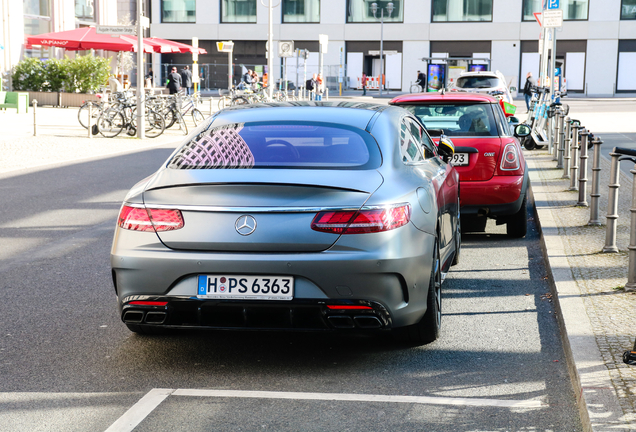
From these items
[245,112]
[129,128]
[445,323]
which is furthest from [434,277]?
[129,128]

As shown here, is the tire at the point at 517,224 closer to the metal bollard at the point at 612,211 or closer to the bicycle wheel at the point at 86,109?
the metal bollard at the point at 612,211

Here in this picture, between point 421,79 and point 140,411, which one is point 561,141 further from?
point 421,79

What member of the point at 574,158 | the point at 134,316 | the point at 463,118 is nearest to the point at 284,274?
the point at 134,316

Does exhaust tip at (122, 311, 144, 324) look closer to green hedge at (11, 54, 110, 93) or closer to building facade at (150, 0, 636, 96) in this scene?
green hedge at (11, 54, 110, 93)

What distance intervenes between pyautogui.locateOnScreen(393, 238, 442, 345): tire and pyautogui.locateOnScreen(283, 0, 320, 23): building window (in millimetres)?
62110

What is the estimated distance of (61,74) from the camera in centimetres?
3559

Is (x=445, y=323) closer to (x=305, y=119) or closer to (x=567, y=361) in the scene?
(x=567, y=361)

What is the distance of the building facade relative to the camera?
60.5 m

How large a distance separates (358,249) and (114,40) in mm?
29115

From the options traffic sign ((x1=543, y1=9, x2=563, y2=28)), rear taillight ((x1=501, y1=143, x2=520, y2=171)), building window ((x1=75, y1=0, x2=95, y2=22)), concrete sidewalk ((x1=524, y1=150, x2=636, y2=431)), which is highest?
building window ((x1=75, y1=0, x2=95, y2=22))

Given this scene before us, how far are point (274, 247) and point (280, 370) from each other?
0.75 meters

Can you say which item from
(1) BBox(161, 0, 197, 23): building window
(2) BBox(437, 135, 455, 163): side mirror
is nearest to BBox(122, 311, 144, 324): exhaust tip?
(2) BBox(437, 135, 455, 163): side mirror

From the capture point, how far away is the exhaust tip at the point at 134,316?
4.49 metres

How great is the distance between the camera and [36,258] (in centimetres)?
766
